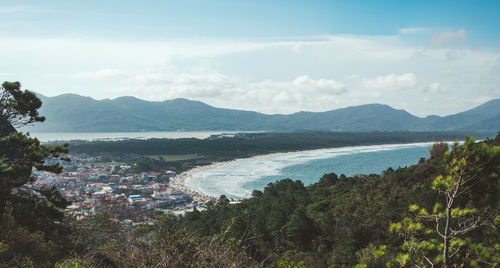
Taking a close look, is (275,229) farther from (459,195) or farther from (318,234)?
(459,195)

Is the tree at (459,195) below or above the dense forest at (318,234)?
above

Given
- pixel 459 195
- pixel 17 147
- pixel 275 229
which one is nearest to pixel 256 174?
pixel 275 229

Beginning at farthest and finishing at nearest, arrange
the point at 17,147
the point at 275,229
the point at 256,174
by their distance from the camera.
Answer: the point at 256,174 < the point at 275,229 < the point at 17,147

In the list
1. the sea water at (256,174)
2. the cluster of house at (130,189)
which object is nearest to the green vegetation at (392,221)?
the cluster of house at (130,189)

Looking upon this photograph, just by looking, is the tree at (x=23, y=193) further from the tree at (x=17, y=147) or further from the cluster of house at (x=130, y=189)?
the cluster of house at (x=130, y=189)

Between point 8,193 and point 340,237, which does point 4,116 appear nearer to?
point 8,193

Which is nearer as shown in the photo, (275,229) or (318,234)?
(318,234)

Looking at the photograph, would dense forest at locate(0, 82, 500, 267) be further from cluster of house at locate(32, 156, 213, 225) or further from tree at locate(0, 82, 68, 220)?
cluster of house at locate(32, 156, 213, 225)

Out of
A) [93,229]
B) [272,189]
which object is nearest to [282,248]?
[93,229]
